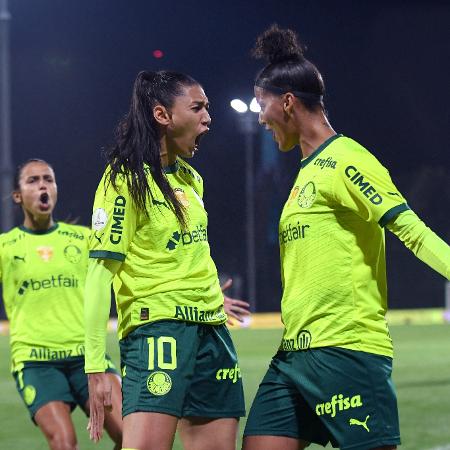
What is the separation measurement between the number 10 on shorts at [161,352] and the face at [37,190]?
302cm

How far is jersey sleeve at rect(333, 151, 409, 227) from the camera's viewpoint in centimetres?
395

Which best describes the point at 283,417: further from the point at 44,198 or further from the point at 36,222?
the point at 36,222

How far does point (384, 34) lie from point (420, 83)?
307 centimetres

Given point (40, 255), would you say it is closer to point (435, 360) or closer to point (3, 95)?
point (435, 360)

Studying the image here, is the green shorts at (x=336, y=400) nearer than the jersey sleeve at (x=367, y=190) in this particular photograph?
No

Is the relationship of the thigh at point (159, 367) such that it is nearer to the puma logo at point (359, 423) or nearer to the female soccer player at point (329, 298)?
the female soccer player at point (329, 298)

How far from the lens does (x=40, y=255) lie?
23.0ft

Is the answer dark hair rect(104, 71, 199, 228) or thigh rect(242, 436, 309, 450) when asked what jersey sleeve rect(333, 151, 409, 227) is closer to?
dark hair rect(104, 71, 199, 228)

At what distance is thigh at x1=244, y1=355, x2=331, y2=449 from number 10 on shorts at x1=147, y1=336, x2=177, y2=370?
1.34 feet

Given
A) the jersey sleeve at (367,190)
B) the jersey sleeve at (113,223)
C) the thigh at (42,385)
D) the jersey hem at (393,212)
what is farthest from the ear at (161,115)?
the thigh at (42,385)

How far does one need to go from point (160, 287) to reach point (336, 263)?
0.74 m

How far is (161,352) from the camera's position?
426 centimetres

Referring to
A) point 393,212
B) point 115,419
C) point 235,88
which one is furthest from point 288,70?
point 235,88

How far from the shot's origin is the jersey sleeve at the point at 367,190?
395 centimetres
